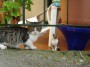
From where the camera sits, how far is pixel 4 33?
388cm

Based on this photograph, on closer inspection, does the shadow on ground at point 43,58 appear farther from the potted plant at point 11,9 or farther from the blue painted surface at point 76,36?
the potted plant at point 11,9

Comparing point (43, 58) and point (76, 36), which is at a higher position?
point (76, 36)

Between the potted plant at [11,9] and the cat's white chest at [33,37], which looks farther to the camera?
the cat's white chest at [33,37]

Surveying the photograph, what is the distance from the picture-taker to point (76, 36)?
361 cm

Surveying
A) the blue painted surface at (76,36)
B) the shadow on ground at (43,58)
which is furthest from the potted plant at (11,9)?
the blue painted surface at (76,36)

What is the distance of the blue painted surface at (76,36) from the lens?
357 cm

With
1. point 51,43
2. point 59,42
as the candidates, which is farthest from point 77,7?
point 51,43

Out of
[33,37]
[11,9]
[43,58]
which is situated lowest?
[43,58]

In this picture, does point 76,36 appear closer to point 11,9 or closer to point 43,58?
point 43,58

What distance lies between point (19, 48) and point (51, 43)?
2.00 ft

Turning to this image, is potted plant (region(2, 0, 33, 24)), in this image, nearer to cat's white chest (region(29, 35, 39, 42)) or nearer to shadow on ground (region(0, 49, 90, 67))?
shadow on ground (region(0, 49, 90, 67))

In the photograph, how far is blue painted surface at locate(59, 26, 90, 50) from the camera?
11.7 ft

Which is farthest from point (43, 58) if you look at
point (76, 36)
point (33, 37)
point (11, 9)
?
point (33, 37)

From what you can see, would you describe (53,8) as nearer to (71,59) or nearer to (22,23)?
(22,23)
